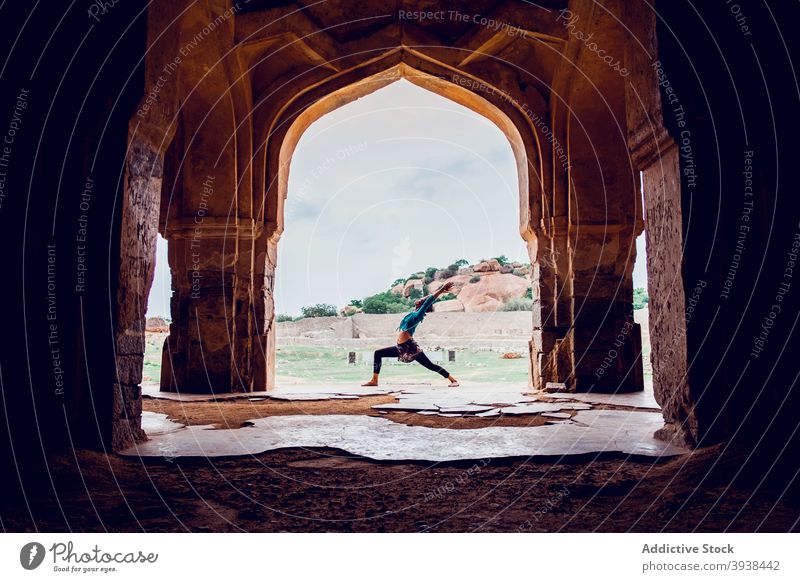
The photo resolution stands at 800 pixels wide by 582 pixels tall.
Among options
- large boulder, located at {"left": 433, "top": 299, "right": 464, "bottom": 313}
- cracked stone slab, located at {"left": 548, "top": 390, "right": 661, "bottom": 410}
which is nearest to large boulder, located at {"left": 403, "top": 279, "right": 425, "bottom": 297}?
large boulder, located at {"left": 433, "top": 299, "right": 464, "bottom": 313}

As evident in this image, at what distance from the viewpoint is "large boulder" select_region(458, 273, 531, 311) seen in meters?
30.9

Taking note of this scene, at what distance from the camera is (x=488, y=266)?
34.4 m

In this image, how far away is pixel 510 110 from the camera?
7.64 m

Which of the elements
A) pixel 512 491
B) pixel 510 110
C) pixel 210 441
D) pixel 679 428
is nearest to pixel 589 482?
pixel 512 491

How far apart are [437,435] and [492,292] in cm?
2859

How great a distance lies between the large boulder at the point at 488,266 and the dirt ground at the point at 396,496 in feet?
102

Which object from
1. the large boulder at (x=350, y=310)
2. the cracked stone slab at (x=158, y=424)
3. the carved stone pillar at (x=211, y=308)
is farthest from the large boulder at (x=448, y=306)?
the cracked stone slab at (x=158, y=424)

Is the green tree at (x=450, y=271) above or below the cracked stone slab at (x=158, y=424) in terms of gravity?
above

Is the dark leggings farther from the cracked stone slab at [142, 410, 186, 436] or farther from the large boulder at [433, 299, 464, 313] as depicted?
the large boulder at [433, 299, 464, 313]

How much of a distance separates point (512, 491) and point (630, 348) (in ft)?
16.7

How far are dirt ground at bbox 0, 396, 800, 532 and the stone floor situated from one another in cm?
18

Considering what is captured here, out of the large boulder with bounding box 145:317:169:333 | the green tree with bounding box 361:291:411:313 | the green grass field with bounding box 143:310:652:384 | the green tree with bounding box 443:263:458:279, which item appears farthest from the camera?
the green tree with bounding box 443:263:458:279

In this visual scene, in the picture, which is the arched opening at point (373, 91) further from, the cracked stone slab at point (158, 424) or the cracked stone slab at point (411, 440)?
the cracked stone slab at point (411, 440)

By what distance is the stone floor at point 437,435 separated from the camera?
3277mm
